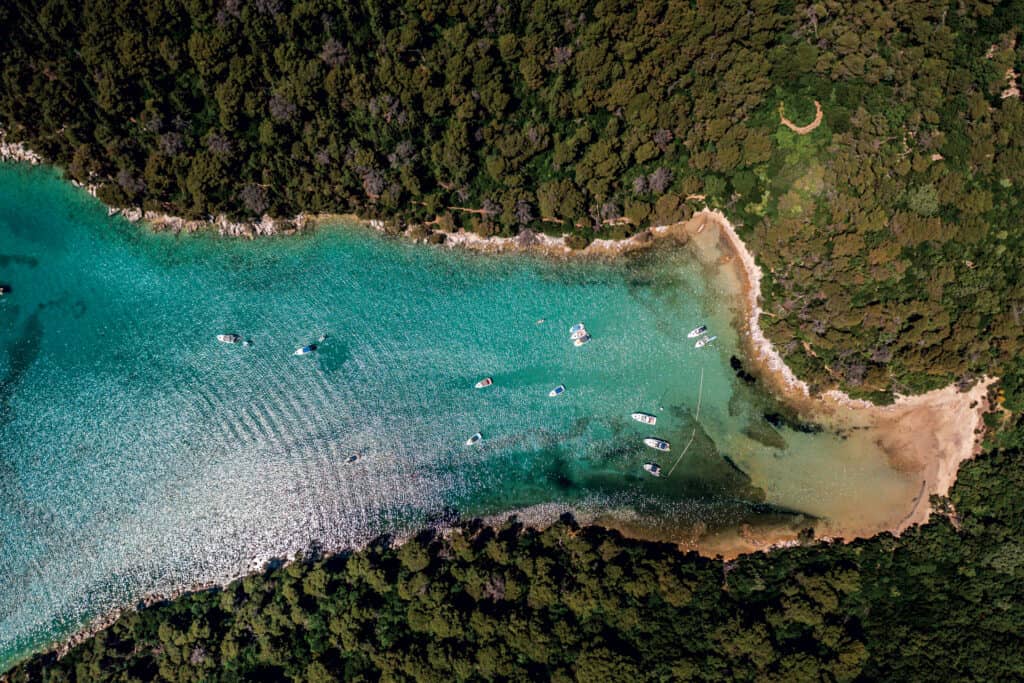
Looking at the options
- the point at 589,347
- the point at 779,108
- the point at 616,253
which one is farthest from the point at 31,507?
the point at 779,108

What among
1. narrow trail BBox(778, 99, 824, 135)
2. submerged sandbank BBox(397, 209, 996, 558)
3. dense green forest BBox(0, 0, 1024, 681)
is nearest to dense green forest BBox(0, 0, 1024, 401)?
dense green forest BBox(0, 0, 1024, 681)

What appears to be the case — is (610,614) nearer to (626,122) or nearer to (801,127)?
(626,122)

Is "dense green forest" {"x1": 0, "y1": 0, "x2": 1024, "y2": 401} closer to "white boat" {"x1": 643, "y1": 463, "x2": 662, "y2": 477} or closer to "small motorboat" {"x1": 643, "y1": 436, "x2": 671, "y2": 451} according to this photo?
"small motorboat" {"x1": 643, "y1": 436, "x2": 671, "y2": 451}

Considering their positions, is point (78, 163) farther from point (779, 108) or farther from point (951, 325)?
point (951, 325)

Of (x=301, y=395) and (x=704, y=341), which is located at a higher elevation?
(x=704, y=341)

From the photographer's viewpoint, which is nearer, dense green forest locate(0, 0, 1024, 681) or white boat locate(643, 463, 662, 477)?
dense green forest locate(0, 0, 1024, 681)

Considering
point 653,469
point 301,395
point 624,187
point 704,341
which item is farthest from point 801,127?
point 301,395
